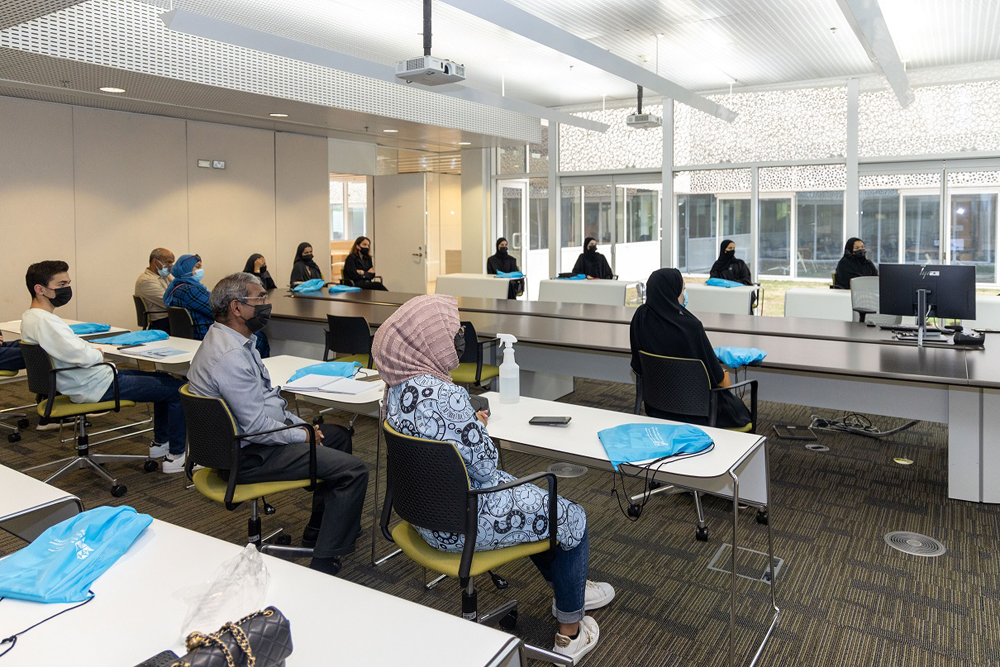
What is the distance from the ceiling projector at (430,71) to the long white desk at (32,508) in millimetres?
3410

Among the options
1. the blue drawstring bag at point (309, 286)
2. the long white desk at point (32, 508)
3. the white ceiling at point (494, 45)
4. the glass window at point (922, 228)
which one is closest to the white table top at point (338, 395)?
the long white desk at point (32, 508)

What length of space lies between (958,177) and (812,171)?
166 cm

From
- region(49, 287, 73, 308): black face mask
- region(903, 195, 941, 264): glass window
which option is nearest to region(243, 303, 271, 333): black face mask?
region(49, 287, 73, 308): black face mask

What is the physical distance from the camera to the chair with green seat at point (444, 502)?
2189 mm

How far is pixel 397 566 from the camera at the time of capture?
3.30 m

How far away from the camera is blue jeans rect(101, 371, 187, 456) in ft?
14.5

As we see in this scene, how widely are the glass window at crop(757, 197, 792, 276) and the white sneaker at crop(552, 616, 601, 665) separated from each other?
8529 mm

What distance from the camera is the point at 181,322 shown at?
5.69 meters

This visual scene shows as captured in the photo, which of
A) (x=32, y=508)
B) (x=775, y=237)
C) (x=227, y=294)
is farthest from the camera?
(x=775, y=237)

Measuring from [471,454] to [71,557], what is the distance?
3.48 ft

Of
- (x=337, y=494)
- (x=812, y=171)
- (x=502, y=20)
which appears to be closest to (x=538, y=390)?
(x=502, y=20)

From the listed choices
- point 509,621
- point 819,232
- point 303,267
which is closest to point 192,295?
point 303,267

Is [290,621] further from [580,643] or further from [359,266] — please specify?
[359,266]

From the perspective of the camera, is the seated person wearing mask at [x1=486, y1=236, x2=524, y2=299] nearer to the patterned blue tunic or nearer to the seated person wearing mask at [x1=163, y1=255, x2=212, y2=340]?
the seated person wearing mask at [x1=163, y1=255, x2=212, y2=340]
